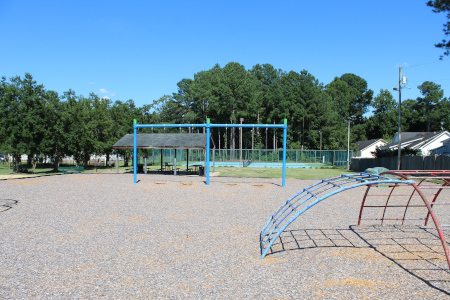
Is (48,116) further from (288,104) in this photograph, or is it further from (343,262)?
(288,104)

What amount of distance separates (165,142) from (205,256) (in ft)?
71.0

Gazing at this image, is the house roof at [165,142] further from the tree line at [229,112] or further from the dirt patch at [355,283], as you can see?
the dirt patch at [355,283]

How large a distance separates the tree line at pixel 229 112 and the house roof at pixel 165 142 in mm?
5886

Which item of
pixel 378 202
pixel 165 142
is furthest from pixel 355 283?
pixel 165 142

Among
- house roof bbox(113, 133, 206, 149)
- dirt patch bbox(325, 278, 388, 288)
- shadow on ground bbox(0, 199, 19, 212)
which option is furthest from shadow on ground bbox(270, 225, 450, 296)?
house roof bbox(113, 133, 206, 149)

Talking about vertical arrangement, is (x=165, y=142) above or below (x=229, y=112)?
below

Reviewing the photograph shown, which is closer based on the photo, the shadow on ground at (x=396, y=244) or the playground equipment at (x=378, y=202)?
the shadow on ground at (x=396, y=244)

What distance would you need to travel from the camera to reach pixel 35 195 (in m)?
14.9

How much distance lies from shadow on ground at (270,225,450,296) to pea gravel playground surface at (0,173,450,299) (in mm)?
22

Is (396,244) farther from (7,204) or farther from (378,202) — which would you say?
(7,204)

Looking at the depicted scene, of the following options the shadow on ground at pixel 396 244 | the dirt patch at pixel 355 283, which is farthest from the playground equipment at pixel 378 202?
the dirt patch at pixel 355 283

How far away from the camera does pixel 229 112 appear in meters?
69.4

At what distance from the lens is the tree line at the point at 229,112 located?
27.2m

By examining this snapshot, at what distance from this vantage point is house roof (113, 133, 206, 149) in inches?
1051
